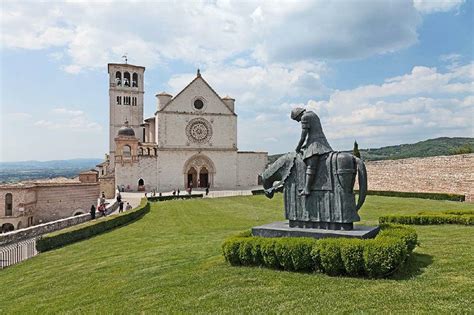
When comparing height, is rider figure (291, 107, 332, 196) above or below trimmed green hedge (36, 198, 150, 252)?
above

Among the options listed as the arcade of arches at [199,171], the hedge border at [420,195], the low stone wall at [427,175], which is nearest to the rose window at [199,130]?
the arcade of arches at [199,171]

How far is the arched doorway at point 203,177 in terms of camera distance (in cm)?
5003

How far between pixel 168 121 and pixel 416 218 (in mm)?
37793

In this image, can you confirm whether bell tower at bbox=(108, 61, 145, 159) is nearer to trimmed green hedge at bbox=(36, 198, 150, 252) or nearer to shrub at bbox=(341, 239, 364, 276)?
trimmed green hedge at bbox=(36, 198, 150, 252)

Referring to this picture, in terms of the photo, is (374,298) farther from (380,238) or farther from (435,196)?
(435,196)

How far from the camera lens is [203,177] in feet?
165

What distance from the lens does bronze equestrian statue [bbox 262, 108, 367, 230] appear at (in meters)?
8.02

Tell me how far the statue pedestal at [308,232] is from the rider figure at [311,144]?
0.91 m

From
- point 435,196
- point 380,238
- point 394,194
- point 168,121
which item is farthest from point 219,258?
point 168,121

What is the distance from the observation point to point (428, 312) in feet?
16.6

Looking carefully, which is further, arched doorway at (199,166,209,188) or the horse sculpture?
arched doorway at (199,166,209,188)

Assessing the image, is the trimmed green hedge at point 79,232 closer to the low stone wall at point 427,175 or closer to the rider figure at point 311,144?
the rider figure at point 311,144

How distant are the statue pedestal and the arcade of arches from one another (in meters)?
40.7

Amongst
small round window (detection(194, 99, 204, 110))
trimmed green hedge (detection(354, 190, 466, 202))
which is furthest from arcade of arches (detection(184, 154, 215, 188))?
trimmed green hedge (detection(354, 190, 466, 202))
